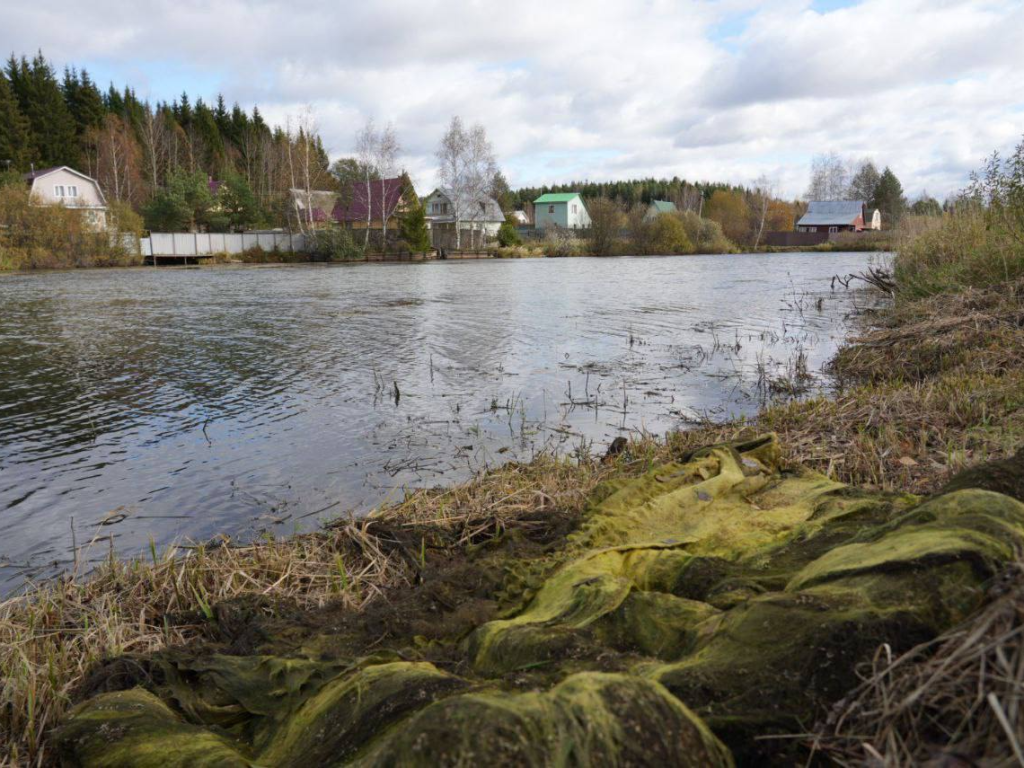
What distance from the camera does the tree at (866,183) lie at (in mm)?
102875

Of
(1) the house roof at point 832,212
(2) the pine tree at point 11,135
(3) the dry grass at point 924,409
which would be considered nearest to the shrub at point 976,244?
(3) the dry grass at point 924,409

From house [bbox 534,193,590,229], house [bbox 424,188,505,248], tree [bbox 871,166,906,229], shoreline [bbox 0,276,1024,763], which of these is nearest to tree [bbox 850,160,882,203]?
tree [bbox 871,166,906,229]

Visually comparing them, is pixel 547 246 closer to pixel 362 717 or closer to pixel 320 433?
pixel 320 433

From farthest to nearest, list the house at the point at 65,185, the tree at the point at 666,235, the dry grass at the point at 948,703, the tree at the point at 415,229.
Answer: the tree at the point at 666,235
the tree at the point at 415,229
the house at the point at 65,185
the dry grass at the point at 948,703

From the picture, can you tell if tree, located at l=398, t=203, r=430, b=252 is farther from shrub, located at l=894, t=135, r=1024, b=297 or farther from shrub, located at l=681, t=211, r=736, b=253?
shrub, located at l=894, t=135, r=1024, b=297

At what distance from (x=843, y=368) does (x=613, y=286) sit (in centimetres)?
1710

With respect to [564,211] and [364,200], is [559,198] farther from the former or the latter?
[364,200]

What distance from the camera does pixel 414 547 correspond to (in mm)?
4078

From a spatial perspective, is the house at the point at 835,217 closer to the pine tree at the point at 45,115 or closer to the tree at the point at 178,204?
the tree at the point at 178,204

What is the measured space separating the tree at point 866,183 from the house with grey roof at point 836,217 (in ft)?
34.5

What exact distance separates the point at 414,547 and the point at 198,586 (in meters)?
1.19

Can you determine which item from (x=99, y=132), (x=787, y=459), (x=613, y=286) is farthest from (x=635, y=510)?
(x=99, y=132)

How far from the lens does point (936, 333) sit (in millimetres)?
9016

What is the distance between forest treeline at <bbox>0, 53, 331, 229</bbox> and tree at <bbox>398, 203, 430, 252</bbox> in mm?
8095
